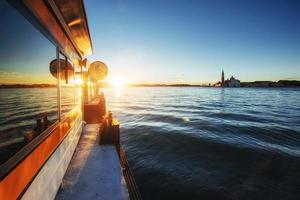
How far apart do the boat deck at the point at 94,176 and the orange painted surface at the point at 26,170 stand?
1.13 m

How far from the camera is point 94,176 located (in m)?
4.59

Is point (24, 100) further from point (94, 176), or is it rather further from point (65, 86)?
point (94, 176)

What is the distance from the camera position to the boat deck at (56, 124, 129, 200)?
12.7 feet

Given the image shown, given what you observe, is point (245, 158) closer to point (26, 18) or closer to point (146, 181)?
point (146, 181)

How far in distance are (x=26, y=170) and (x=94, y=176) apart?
95.6 inches

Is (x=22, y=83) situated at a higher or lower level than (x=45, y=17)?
lower

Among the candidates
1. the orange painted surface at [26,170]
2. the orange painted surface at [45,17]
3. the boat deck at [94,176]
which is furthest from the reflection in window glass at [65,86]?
the boat deck at [94,176]

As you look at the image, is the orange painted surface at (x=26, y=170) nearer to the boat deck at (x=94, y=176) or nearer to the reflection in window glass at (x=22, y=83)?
the reflection in window glass at (x=22, y=83)

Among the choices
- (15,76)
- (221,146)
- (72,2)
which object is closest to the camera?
(15,76)

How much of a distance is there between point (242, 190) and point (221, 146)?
4524mm

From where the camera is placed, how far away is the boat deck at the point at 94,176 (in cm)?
386

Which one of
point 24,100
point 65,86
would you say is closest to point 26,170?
point 24,100

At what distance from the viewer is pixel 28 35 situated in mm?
2635

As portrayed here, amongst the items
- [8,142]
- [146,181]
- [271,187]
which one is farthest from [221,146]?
[8,142]
